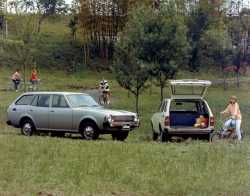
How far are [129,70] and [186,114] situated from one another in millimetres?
12523

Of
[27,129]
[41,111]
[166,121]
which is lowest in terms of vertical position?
[27,129]

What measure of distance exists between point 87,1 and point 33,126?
4294 centimetres

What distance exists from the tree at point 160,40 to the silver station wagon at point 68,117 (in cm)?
1239

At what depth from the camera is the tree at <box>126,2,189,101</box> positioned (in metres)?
33.2

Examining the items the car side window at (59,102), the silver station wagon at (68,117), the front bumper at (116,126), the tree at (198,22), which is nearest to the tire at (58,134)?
the silver station wagon at (68,117)

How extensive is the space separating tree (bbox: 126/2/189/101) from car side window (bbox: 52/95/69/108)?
1261cm

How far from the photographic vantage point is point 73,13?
63094 mm

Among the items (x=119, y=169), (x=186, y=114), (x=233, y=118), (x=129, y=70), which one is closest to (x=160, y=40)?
(x=129, y=70)

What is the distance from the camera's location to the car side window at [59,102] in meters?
20.6

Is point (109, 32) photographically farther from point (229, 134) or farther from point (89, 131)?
point (89, 131)

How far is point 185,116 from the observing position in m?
20.5

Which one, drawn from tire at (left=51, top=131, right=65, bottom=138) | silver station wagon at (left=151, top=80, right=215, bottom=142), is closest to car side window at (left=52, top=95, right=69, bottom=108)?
tire at (left=51, top=131, right=65, bottom=138)

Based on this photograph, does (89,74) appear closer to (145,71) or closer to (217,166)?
(145,71)

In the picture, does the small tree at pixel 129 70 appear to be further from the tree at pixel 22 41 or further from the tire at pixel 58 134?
the tree at pixel 22 41
